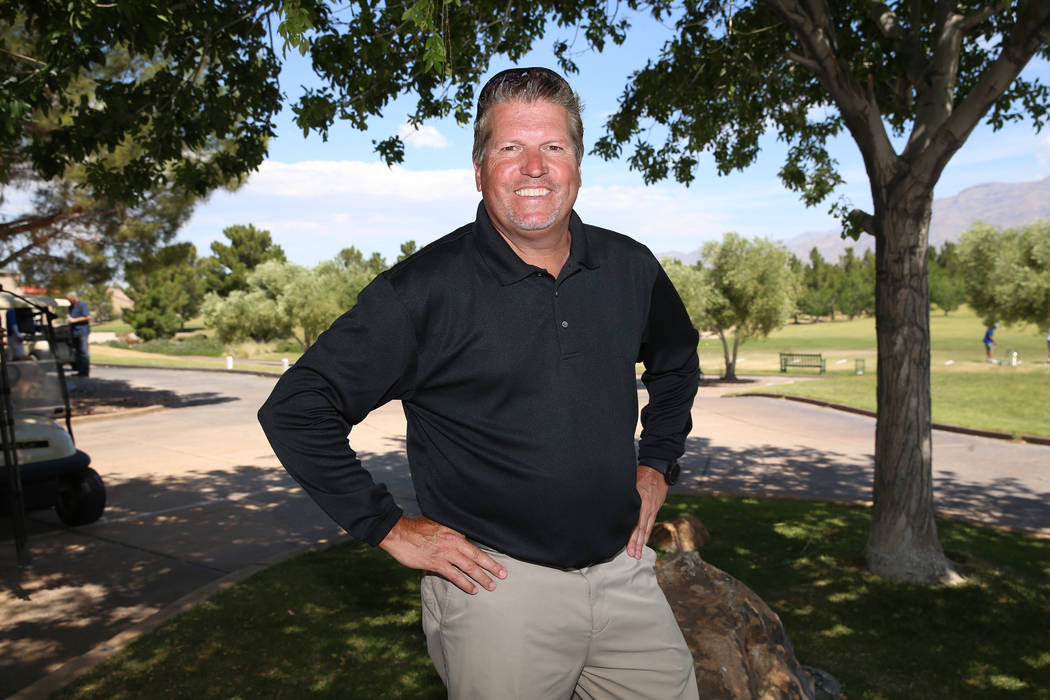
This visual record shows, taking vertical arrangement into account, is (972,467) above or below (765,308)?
below

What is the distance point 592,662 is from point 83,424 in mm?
16251

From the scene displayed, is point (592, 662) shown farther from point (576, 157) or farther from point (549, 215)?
point (576, 157)

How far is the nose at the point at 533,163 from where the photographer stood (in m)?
2.12

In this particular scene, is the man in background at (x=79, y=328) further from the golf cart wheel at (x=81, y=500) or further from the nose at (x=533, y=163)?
the nose at (x=533, y=163)

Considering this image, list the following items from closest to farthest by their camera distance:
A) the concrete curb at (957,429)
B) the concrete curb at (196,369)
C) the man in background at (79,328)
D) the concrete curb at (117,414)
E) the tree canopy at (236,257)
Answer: the concrete curb at (957,429) → the concrete curb at (117,414) → the man in background at (79,328) → the concrete curb at (196,369) → the tree canopy at (236,257)

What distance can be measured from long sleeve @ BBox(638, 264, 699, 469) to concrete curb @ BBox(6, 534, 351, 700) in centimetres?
374

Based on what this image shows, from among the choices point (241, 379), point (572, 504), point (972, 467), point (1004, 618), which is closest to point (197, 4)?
point (572, 504)

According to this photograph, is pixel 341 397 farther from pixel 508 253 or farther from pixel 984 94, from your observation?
pixel 984 94

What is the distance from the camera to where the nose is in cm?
212

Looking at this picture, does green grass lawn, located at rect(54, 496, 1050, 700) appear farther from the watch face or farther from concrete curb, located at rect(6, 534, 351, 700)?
the watch face

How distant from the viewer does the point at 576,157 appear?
2.23m

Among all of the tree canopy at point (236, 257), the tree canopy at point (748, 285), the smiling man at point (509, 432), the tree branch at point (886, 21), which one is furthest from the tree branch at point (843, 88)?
the tree canopy at point (236, 257)

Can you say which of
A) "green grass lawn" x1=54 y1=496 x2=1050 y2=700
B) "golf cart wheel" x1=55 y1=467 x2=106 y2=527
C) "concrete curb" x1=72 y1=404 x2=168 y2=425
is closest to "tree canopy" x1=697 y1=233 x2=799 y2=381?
"concrete curb" x1=72 y1=404 x2=168 y2=425

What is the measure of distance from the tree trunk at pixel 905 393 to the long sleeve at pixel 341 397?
5.22 meters
